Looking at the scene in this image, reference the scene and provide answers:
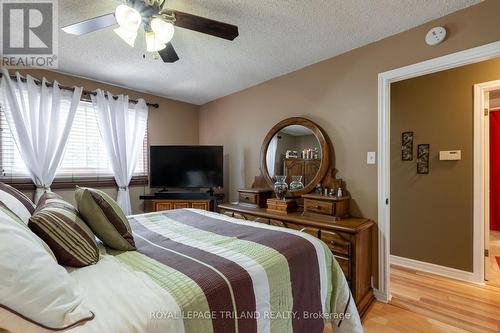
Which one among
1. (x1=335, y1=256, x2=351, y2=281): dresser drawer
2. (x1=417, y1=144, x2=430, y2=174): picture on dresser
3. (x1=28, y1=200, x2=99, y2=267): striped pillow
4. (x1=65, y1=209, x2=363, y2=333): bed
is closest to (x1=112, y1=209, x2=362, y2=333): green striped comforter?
(x1=65, y1=209, x2=363, y2=333): bed

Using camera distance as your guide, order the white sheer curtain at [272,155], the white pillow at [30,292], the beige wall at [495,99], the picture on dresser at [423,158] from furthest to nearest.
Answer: the beige wall at [495,99] → the white sheer curtain at [272,155] → the picture on dresser at [423,158] → the white pillow at [30,292]

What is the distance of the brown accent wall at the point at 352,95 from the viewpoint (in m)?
1.85

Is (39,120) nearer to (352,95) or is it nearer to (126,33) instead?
(126,33)

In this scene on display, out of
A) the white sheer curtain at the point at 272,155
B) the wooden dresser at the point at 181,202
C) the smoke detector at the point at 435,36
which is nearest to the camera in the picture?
the smoke detector at the point at 435,36

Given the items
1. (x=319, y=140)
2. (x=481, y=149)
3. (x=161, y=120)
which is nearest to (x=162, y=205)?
(x=161, y=120)

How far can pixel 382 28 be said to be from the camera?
6.77 ft

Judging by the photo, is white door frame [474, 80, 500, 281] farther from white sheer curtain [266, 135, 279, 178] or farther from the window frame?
the window frame

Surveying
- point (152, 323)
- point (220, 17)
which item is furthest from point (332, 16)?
point (152, 323)

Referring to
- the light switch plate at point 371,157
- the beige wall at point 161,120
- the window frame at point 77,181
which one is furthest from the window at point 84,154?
the light switch plate at point 371,157

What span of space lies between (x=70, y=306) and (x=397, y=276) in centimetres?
306

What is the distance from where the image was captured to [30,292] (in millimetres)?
679

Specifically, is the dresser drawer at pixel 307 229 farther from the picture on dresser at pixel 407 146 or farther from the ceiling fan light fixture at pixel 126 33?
the ceiling fan light fixture at pixel 126 33

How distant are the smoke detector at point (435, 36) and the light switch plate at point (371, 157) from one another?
98cm

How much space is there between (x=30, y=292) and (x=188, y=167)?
114 inches
